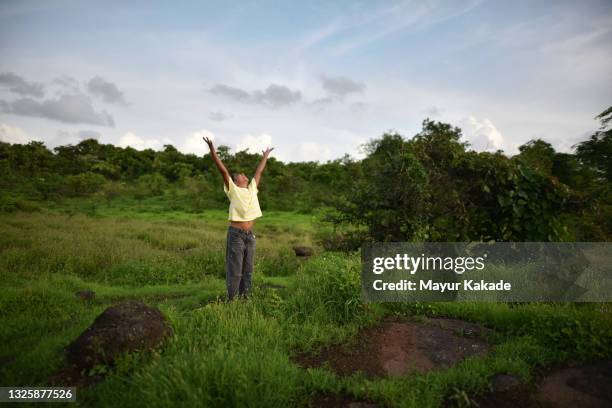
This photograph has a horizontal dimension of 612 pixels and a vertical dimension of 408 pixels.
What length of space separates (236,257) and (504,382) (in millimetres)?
4776

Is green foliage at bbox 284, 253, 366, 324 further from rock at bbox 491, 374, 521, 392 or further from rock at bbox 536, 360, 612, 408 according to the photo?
rock at bbox 536, 360, 612, 408

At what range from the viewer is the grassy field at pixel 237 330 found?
4531 mm

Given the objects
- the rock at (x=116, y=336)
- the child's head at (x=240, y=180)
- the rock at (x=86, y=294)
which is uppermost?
the child's head at (x=240, y=180)

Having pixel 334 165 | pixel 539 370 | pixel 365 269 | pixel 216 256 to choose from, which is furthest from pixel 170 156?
pixel 539 370

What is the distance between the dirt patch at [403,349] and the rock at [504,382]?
62 cm

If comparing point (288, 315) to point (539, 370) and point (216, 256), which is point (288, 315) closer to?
point (539, 370)

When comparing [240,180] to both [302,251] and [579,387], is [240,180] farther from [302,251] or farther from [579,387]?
[302,251]

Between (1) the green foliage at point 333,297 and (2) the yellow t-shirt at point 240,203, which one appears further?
(2) the yellow t-shirt at point 240,203

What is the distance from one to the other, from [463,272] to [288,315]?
3692mm

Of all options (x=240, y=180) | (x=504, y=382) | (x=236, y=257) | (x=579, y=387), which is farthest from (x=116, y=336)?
(x=579, y=387)

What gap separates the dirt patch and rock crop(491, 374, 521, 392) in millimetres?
623

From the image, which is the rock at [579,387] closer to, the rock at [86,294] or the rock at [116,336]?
the rock at [116,336]

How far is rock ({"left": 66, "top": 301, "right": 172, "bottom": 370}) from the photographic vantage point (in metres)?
5.15

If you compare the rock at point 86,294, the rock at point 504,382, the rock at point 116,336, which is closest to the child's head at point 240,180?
the rock at point 116,336
